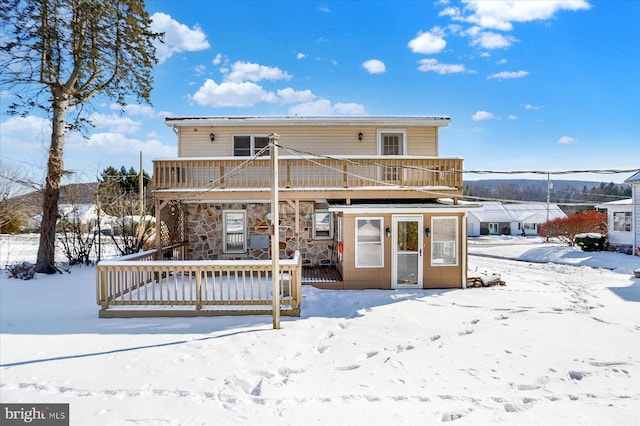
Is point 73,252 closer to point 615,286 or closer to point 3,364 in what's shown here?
point 3,364

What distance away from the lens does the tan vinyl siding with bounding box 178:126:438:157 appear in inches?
485

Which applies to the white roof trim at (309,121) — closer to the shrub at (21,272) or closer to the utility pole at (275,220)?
the utility pole at (275,220)

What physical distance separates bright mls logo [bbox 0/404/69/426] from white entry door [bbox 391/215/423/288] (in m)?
7.75

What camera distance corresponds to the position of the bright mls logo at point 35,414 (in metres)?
3.53

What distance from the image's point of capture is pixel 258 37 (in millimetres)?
12734

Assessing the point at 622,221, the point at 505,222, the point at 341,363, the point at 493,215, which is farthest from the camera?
the point at 493,215

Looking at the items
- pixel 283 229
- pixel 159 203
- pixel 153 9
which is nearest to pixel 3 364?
pixel 159 203

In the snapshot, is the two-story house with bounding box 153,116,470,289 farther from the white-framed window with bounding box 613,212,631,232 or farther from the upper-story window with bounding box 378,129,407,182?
the white-framed window with bounding box 613,212,631,232

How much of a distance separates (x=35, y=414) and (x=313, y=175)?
7980 mm

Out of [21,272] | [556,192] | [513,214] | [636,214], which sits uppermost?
[556,192]

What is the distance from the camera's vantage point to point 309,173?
10.2 meters

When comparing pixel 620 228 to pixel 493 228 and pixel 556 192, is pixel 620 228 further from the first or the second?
pixel 556 192

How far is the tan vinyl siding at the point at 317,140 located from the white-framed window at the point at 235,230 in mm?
2377

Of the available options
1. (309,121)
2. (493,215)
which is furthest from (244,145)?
(493,215)
